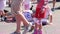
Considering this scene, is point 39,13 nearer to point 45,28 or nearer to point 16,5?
point 16,5

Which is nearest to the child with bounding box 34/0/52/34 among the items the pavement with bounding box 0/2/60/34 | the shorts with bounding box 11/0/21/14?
the shorts with bounding box 11/0/21/14

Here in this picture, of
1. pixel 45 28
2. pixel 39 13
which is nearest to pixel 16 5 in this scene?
pixel 39 13

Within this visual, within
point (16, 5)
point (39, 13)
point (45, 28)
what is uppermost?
point (16, 5)

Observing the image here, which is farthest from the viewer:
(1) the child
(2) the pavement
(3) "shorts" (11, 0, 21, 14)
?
(2) the pavement

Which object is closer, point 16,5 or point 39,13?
point 39,13

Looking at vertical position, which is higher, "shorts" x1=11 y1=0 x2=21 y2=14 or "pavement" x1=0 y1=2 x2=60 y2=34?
"shorts" x1=11 y1=0 x2=21 y2=14

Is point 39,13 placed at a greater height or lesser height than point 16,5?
lesser

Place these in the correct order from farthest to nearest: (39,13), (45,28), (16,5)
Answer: (45,28) → (16,5) → (39,13)

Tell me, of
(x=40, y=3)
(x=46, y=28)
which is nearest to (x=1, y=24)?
(x=46, y=28)

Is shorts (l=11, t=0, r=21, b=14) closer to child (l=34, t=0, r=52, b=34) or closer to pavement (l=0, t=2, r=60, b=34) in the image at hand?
child (l=34, t=0, r=52, b=34)

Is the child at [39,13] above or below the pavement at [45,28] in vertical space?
above

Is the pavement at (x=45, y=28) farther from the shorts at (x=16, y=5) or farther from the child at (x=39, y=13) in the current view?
the shorts at (x=16, y=5)

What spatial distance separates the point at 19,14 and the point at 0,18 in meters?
3.00

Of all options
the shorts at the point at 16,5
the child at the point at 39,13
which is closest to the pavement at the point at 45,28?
the child at the point at 39,13
